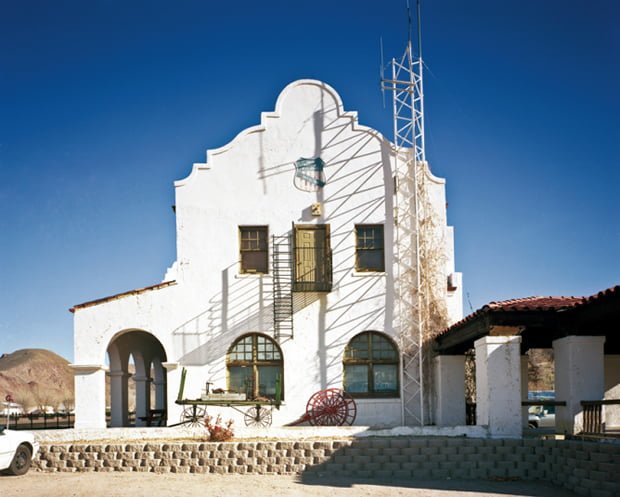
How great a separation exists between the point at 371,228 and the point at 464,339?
551cm

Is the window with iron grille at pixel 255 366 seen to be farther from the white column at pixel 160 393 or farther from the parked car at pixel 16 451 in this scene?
the white column at pixel 160 393

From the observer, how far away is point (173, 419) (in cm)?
2081

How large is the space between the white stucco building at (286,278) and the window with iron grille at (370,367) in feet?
0.10

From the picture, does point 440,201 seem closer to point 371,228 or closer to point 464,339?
point 371,228

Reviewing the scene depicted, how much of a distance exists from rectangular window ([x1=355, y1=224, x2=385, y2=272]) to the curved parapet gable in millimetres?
2552

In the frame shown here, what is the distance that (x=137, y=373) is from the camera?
28094 mm

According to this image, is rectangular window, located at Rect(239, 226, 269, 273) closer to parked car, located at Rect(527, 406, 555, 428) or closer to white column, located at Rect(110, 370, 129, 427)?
white column, located at Rect(110, 370, 129, 427)

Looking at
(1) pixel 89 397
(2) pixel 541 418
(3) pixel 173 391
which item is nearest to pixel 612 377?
(2) pixel 541 418

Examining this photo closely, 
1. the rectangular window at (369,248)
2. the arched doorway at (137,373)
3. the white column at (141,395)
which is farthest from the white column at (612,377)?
the white column at (141,395)

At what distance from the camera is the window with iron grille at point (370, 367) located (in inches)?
837

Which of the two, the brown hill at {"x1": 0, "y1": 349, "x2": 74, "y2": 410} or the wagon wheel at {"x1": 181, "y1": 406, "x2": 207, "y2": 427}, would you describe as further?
the brown hill at {"x1": 0, "y1": 349, "x2": 74, "y2": 410}

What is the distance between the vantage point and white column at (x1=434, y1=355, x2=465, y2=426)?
20516 mm

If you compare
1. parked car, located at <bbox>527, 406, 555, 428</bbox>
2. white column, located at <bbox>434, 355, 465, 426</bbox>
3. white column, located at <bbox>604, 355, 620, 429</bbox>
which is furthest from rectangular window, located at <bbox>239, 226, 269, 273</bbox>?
parked car, located at <bbox>527, 406, 555, 428</bbox>

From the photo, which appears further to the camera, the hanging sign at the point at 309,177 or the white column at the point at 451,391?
the hanging sign at the point at 309,177
